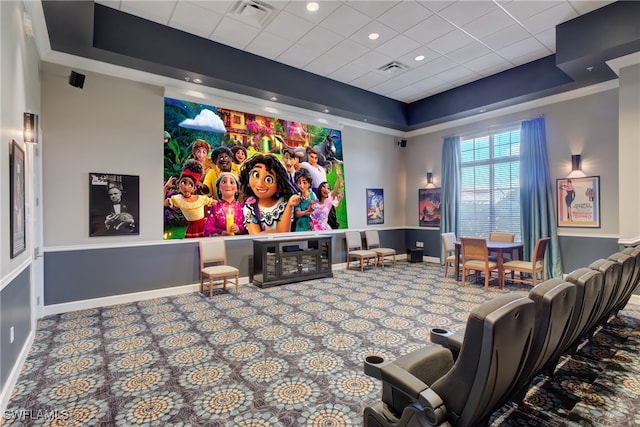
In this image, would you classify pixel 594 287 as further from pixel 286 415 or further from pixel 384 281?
pixel 384 281

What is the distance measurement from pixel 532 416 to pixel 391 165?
23.7ft

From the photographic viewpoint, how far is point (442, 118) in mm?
7617

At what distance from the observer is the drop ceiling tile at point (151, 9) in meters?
4.15

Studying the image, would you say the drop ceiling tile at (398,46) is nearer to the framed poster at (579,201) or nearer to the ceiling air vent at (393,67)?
the ceiling air vent at (393,67)

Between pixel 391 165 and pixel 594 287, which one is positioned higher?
pixel 391 165

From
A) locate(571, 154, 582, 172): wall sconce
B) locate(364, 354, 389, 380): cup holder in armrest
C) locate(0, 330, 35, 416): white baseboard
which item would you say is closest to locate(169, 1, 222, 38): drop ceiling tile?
locate(0, 330, 35, 416): white baseboard

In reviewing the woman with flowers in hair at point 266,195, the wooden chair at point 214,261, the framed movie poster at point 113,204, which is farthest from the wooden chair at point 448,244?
the framed movie poster at point 113,204

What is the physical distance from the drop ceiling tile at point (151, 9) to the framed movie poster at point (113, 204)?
7.53 ft

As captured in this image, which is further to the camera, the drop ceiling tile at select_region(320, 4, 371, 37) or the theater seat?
the drop ceiling tile at select_region(320, 4, 371, 37)

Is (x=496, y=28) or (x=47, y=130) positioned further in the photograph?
(x=496, y=28)

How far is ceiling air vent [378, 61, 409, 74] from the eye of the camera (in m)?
5.94

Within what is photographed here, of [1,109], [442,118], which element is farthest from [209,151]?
[442,118]

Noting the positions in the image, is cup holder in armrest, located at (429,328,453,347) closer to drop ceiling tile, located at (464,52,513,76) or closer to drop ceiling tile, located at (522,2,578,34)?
drop ceiling tile, located at (522,2,578,34)

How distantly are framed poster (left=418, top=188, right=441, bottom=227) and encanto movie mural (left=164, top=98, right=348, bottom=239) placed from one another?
7.66 feet
